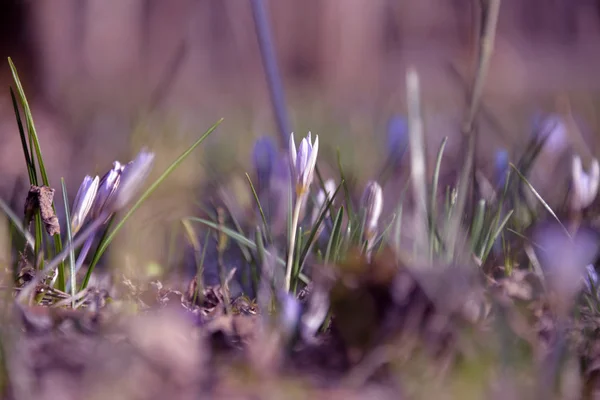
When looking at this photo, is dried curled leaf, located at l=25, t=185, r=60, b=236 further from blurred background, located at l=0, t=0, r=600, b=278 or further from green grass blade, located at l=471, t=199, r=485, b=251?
blurred background, located at l=0, t=0, r=600, b=278

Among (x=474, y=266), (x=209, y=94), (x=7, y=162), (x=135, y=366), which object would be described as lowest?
(x=209, y=94)

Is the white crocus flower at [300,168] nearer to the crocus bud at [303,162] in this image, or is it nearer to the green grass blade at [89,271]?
the crocus bud at [303,162]

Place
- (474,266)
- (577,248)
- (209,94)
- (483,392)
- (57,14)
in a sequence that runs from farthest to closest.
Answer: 1. (209,94)
2. (57,14)
3. (474,266)
4. (577,248)
5. (483,392)

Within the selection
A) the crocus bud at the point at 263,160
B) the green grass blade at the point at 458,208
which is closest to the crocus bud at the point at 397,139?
the crocus bud at the point at 263,160

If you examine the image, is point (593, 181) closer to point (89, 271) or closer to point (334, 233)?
point (334, 233)

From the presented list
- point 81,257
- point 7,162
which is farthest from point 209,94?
point 81,257

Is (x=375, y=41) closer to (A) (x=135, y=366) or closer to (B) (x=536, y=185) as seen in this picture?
(B) (x=536, y=185)
